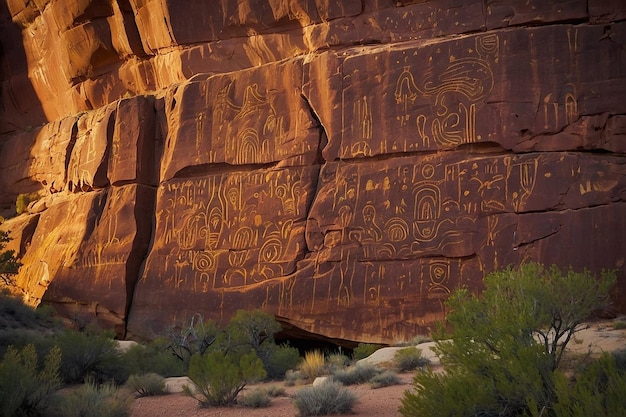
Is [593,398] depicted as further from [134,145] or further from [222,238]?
[134,145]

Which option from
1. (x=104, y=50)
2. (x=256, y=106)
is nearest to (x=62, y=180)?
(x=104, y=50)

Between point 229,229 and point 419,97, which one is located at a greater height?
point 419,97

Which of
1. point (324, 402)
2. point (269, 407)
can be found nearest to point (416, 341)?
point (269, 407)

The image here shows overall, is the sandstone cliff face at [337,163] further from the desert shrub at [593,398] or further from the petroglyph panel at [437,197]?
the desert shrub at [593,398]

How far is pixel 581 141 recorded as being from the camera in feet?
39.6

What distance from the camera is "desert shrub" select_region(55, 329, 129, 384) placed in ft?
32.7

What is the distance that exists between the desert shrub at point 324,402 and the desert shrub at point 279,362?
13.5 ft

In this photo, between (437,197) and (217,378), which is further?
(437,197)

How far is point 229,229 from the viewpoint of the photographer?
1448 centimetres

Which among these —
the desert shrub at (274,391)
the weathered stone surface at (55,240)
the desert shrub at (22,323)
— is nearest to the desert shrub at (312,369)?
the desert shrub at (274,391)

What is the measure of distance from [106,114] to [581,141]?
38.6ft

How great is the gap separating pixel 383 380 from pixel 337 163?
622 centimetres

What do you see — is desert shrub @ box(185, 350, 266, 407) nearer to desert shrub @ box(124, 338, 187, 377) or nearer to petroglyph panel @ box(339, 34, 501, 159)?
desert shrub @ box(124, 338, 187, 377)

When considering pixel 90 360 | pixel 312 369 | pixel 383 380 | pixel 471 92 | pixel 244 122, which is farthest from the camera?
pixel 244 122
